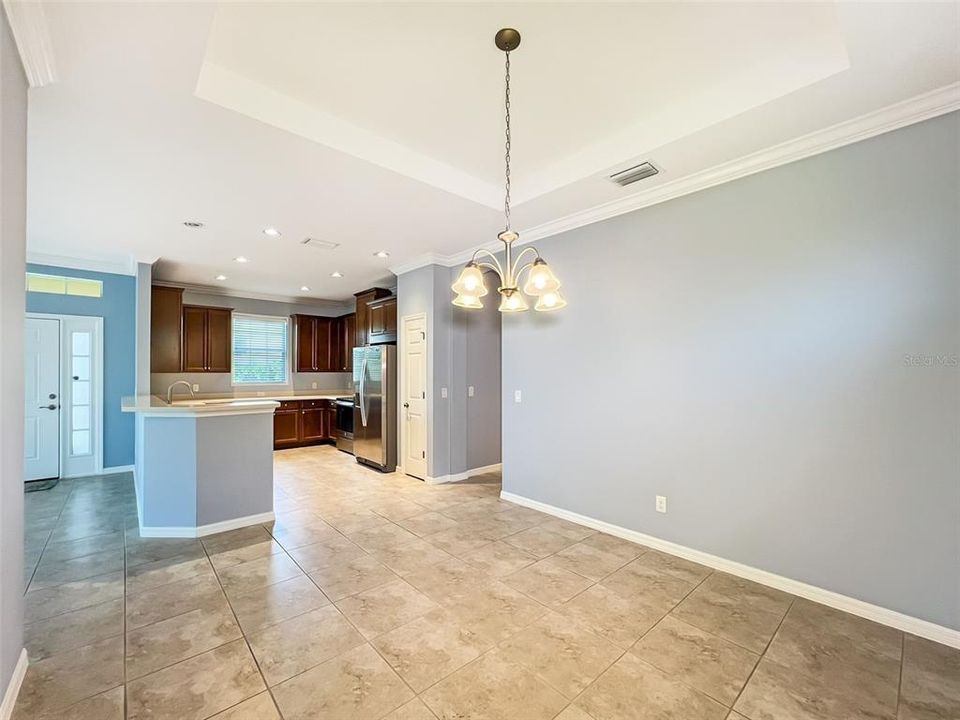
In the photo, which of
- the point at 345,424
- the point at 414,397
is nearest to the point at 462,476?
the point at 414,397

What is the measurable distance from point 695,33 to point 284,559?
13.2ft

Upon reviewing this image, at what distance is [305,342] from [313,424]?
5.15ft

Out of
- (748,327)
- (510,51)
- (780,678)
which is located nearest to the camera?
(780,678)

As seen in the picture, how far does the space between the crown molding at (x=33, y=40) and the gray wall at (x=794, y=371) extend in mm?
3427

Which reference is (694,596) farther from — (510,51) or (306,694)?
(510,51)

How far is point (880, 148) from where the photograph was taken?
2.38m

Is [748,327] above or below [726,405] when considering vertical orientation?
above

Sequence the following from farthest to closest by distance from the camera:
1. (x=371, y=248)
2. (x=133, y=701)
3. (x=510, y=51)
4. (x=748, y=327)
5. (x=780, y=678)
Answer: (x=371, y=248) → (x=748, y=327) → (x=510, y=51) → (x=780, y=678) → (x=133, y=701)

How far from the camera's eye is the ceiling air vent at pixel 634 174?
2.91m

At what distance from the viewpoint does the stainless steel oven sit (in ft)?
22.7

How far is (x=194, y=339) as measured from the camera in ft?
22.1

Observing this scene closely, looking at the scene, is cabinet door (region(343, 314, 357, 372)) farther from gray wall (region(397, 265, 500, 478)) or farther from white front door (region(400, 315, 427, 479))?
white front door (region(400, 315, 427, 479))

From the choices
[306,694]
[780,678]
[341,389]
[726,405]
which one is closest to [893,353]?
[726,405]

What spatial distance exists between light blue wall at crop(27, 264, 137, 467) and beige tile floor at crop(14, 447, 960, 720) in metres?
2.45
